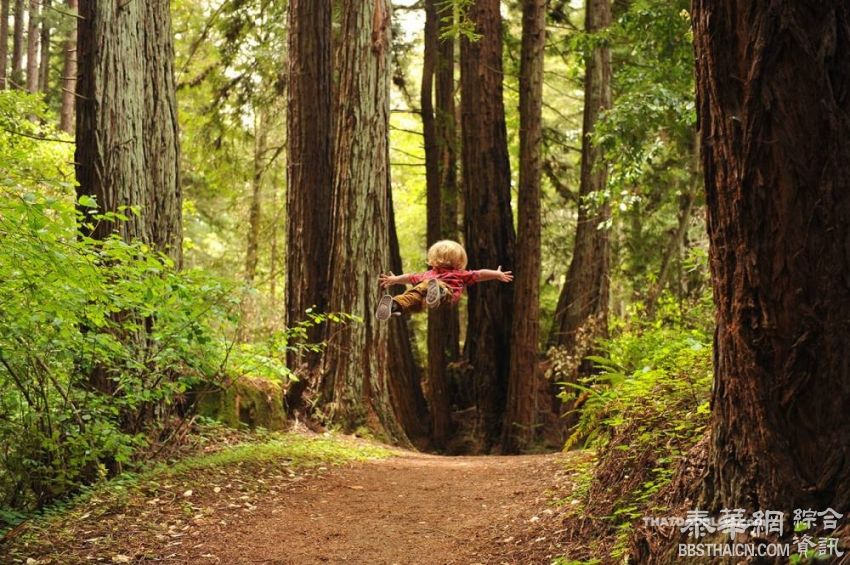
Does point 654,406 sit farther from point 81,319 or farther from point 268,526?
point 81,319

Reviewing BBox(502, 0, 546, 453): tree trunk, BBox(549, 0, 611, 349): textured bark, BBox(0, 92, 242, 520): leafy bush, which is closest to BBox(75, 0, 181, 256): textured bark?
BBox(0, 92, 242, 520): leafy bush

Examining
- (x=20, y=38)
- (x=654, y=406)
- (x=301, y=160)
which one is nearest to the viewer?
(x=654, y=406)

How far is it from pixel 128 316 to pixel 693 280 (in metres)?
12.3

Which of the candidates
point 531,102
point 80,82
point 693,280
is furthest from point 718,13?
point 693,280

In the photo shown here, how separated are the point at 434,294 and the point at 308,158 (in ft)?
16.3

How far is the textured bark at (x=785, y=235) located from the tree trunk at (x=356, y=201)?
786 centimetres

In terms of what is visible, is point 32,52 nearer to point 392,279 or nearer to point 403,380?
point 403,380

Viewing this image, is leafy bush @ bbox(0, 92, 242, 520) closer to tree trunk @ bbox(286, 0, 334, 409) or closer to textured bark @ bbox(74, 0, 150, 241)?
textured bark @ bbox(74, 0, 150, 241)

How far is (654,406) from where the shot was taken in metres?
5.53

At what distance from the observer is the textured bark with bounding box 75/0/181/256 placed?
25.1 ft

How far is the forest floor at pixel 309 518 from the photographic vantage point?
17.6 ft

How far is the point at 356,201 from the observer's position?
11.0 meters

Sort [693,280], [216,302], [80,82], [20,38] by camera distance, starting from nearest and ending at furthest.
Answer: [216,302], [80,82], [693,280], [20,38]

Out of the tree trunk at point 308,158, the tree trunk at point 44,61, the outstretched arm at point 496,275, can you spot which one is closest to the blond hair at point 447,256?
the outstretched arm at point 496,275
